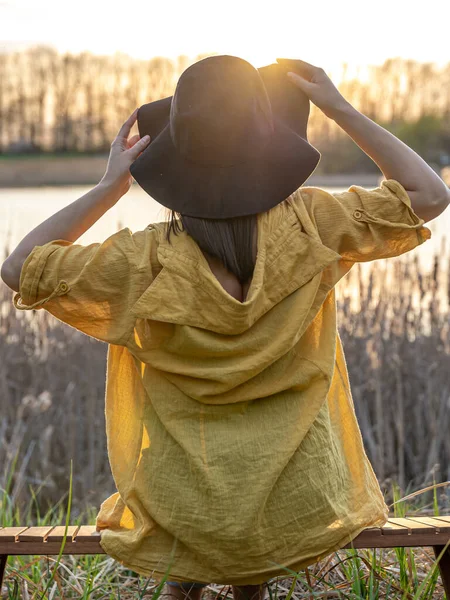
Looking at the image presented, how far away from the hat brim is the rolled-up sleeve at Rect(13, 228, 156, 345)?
122mm

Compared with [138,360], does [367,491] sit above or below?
below

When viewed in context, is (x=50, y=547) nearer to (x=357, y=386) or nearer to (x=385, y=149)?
(x=385, y=149)

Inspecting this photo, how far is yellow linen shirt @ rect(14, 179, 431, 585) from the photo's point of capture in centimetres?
158

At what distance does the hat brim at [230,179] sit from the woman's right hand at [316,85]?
0.10 metres

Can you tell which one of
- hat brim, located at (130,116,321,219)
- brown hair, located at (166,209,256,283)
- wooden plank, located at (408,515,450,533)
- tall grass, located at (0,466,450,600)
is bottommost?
tall grass, located at (0,466,450,600)

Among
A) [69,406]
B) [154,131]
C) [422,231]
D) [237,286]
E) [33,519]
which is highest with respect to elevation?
[154,131]

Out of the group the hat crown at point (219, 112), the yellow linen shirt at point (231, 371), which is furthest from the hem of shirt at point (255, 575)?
the hat crown at point (219, 112)

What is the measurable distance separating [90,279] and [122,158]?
0.96 ft

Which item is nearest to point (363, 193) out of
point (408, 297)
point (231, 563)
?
point (231, 563)

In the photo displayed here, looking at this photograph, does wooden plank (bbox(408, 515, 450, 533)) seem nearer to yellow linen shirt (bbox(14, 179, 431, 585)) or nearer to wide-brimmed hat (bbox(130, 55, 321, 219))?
yellow linen shirt (bbox(14, 179, 431, 585))

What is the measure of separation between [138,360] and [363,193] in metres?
0.59

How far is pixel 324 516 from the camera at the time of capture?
1.65m

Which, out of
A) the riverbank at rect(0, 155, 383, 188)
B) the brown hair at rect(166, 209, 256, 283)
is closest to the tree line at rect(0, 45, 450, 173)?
the riverbank at rect(0, 155, 383, 188)

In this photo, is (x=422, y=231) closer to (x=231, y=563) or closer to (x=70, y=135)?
(x=231, y=563)
